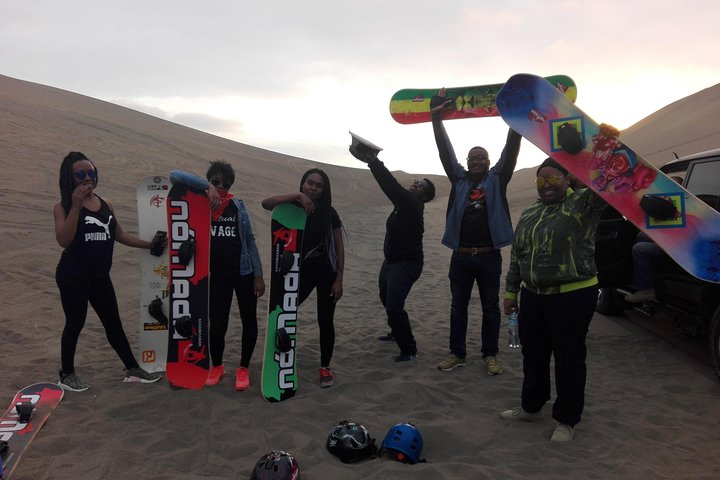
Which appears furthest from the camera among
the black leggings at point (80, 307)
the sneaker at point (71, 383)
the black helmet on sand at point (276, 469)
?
the sneaker at point (71, 383)

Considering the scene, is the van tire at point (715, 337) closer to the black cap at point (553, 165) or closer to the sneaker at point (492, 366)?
the sneaker at point (492, 366)

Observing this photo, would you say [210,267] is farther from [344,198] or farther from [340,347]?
[344,198]

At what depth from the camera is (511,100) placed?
12.2 ft

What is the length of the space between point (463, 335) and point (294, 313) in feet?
5.34

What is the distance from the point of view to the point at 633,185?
10.9 ft

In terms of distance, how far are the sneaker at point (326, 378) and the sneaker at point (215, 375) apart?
0.88 m

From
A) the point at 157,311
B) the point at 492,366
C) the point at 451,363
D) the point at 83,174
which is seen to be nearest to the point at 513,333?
the point at 492,366

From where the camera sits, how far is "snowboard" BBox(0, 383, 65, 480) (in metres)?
2.72

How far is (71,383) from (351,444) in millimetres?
2418

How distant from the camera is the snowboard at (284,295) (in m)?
3.79

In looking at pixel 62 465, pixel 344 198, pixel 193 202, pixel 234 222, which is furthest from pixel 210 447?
pixel 344 198

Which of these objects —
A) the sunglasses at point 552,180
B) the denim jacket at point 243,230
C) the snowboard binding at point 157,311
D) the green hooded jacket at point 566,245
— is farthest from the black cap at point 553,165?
the snowboard binding at point 157,311

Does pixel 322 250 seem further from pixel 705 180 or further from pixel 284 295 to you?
pixel 705 180

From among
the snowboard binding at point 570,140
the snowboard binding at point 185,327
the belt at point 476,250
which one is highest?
the snowboard binding at point 570,140
